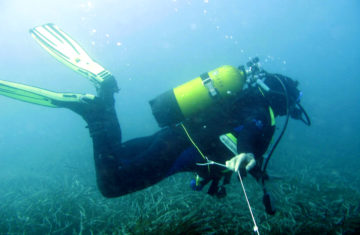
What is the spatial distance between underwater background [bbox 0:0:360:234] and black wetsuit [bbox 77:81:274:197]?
96cm

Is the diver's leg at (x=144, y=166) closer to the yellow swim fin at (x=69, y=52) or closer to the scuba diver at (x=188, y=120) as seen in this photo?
the scuba diver at (x=188, y=120)

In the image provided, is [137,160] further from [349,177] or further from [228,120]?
[349,177]

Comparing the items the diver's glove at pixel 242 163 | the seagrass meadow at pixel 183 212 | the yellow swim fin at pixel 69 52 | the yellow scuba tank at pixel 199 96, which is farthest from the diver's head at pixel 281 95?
the yellow swim fin at pixel 69 52

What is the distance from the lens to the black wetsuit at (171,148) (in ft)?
10.5

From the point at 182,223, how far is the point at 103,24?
107026mm

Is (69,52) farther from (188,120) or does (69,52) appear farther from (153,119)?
(153,119)

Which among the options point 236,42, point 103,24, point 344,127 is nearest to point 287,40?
point 236,42

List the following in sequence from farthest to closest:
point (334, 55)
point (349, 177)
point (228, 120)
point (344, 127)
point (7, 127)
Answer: point (334, 55)
point (7, 127)
point (344, 127)
point (349, 177)
point (228, 120)

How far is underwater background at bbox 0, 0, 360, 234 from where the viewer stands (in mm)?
5262

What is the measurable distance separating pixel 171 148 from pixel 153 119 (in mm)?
30610

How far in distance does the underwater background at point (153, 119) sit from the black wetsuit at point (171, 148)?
3.14 feet

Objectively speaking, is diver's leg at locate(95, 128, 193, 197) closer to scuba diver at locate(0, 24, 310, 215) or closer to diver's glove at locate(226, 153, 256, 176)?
scuba diver at locate(0, 24, 310, 215)

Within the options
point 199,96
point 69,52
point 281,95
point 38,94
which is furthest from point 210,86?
point 69,52

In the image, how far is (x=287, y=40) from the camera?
132 metres
